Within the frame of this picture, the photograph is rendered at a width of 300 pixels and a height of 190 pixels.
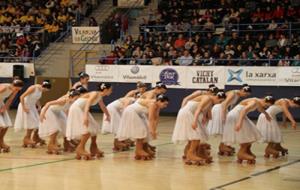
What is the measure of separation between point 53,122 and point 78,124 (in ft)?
3.76

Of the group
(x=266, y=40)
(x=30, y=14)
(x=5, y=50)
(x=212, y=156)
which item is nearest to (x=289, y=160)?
(x=212, y=156)

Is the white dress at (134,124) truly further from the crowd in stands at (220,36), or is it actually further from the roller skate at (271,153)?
the crowd in stands at (220,36)

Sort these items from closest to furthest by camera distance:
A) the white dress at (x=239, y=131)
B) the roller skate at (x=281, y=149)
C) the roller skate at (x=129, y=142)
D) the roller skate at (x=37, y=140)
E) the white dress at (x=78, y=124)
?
the white dress at (x=239, y=131)
the white dress at (x=78, y=124)
the roller skate at (x=281, y=149)
the roller skate at (x=129, y=142)
the roller skate at (x=37, y=140)

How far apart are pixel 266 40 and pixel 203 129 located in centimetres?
1224

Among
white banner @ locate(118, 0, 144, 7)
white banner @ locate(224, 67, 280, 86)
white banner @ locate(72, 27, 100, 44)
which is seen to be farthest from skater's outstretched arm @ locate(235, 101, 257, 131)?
white banner @ locate(118, 0, 144, 7)

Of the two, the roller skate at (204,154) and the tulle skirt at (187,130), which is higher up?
the tulle skirt at (187,130)

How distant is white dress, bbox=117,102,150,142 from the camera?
13.8 metres

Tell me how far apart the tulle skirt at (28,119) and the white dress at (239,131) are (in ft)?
15.2

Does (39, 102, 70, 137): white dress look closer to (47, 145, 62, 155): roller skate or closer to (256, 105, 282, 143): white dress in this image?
(47, 145, 62, 155): roller skate

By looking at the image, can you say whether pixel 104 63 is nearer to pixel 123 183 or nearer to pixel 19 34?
pixel 19 34

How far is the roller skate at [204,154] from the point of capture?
13.6m

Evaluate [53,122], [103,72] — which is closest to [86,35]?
[103,72]

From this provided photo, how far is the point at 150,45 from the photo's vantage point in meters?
26.0

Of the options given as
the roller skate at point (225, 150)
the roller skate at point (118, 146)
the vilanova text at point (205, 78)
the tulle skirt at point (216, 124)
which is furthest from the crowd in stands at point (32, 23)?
the roller skate at point (225, 150)
